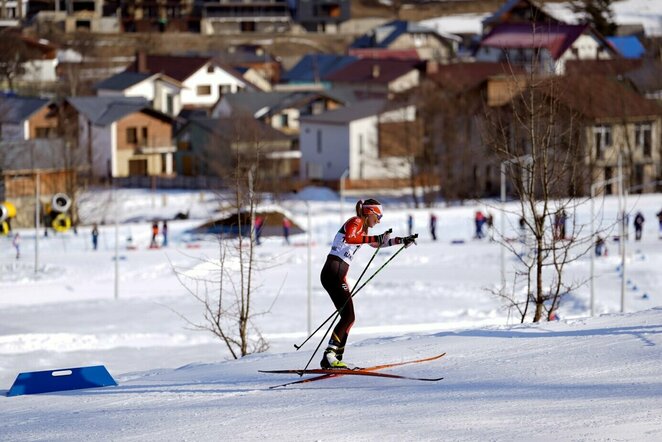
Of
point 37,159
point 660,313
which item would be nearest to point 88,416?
point 660,313

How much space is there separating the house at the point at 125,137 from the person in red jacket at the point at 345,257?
144 ft

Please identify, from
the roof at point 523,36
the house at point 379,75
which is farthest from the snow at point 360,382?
the roof at point 523,36

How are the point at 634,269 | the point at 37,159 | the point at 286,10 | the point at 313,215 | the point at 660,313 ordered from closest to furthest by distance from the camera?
the point at 660,313
the point at 634,269
the point at 313,215
the point at 37,159
the point at 286,10

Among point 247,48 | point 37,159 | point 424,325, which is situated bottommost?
point 424,325

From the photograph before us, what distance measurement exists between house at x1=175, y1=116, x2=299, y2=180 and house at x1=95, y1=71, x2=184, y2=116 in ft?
27.1

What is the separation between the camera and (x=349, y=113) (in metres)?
51.3

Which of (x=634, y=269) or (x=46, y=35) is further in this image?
(x=46, y=35)

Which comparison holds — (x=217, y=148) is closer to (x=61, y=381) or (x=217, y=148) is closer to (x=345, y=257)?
(x=61, y=381)

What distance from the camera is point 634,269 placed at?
27172 millimetres

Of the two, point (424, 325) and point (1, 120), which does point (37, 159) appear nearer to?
point (1, 120)

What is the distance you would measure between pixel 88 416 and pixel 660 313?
5.27 m

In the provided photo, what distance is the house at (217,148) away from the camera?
5012cm

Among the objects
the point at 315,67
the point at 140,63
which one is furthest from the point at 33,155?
the point at 315,67

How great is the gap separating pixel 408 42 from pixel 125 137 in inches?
1289
